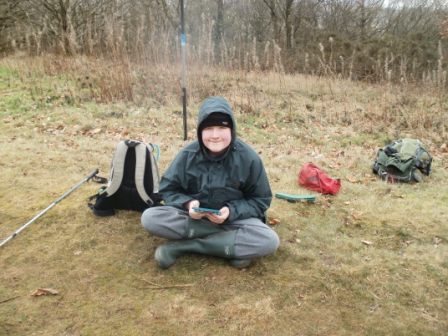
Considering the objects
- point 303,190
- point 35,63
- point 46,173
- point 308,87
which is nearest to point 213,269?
point 303,190

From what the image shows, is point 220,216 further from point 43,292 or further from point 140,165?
point 43,292

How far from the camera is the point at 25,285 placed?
236 cm

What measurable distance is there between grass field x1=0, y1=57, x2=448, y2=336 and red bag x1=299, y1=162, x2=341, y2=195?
0.10 metres

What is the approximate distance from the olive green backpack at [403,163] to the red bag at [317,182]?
2.70ft

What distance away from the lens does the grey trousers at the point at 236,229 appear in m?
2.51

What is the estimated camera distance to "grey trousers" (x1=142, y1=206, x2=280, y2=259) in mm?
2506

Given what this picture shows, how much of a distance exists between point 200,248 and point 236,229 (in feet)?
0.87

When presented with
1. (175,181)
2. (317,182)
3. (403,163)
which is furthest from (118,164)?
(403,163)

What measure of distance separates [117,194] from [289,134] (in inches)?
145

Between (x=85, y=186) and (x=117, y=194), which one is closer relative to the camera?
(x=117, y=194)

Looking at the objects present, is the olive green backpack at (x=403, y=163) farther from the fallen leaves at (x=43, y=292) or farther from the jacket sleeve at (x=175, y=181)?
the fallen leaves at (x=43, y=292)

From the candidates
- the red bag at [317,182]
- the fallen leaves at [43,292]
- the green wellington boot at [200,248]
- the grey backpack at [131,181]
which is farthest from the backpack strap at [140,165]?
the red bag at [317,182]

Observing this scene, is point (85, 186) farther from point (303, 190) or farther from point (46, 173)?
point (303, 190)

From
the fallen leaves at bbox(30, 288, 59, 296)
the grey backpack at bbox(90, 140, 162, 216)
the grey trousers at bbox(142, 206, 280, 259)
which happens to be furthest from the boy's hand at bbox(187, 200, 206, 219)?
the fallen leaves at bbox(30, 288, 59, 296)
